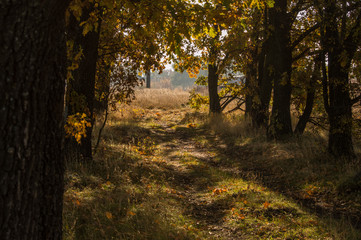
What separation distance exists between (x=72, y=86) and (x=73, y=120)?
1.28 metres

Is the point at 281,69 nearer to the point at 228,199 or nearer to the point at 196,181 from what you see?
the point at 196,181

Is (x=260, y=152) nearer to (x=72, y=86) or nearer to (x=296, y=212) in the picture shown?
(x=296, y=212)

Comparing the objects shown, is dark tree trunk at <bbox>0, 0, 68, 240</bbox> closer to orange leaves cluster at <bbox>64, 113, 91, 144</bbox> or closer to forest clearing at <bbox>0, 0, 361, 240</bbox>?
forest clearing at <bbox>0, 0, 361, 240</bbox>

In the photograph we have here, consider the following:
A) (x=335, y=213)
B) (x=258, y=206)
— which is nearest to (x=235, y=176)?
(x=258, y=206)

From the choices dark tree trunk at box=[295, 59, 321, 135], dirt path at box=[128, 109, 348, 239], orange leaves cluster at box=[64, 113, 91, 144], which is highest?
dark tree trunk at box=[295, 59, 321, 135]

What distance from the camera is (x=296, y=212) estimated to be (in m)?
4.82

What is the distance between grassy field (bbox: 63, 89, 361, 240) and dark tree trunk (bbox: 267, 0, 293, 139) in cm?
60

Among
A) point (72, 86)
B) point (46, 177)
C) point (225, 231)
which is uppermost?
point (72, 86)

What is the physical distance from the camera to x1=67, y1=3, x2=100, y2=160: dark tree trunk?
5941 millimetres

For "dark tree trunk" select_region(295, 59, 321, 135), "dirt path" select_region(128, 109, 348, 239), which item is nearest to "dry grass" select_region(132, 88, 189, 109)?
"dirt path" select_region(128, 109, 348, 239)

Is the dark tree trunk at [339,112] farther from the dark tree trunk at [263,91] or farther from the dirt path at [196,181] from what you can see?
the dark tree trunk at [263,91]

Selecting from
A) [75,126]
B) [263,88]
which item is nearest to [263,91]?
[263,88]

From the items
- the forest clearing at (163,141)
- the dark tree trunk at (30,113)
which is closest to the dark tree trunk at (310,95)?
the forest clearing at (163,141)

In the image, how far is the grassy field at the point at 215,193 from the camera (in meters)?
4.00
